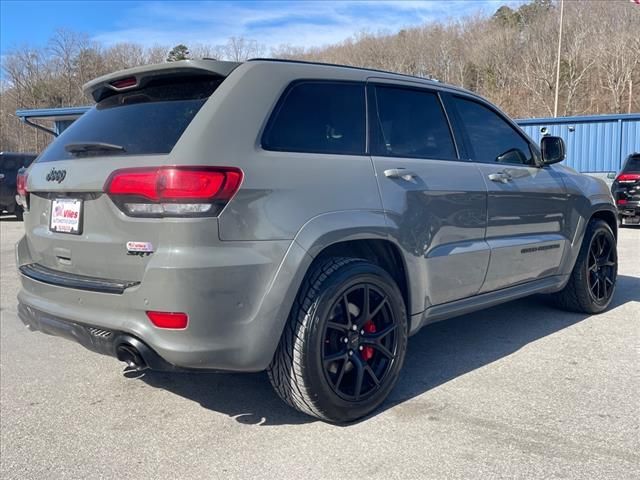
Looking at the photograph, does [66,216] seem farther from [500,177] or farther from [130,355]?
[500,177]

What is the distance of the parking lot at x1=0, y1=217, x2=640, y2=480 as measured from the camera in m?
2.75

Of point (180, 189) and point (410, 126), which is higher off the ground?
point (410, 126)

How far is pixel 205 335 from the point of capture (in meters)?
2.71

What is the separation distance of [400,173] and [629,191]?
36.0 feet

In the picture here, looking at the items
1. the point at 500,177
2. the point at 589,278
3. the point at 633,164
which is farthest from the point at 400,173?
the point at 633,164

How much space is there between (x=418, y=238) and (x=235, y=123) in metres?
1.31

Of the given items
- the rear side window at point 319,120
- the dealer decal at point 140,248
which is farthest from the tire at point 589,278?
the dealer decal at point 140,248

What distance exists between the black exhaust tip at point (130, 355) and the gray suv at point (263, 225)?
0.5 inches

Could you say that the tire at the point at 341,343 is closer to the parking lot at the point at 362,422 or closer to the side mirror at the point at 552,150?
the parking lot at the point at 362,422

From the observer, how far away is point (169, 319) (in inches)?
106

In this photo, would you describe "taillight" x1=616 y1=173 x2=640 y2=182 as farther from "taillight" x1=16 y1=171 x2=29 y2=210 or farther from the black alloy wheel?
"taillight" x1=16 y1=171 x2=29 y2=210

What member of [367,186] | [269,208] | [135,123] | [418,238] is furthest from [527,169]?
[135,123]

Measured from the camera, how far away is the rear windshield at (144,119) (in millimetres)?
2879

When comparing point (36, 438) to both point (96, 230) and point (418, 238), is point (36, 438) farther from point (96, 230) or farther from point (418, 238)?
point (418, 238)
